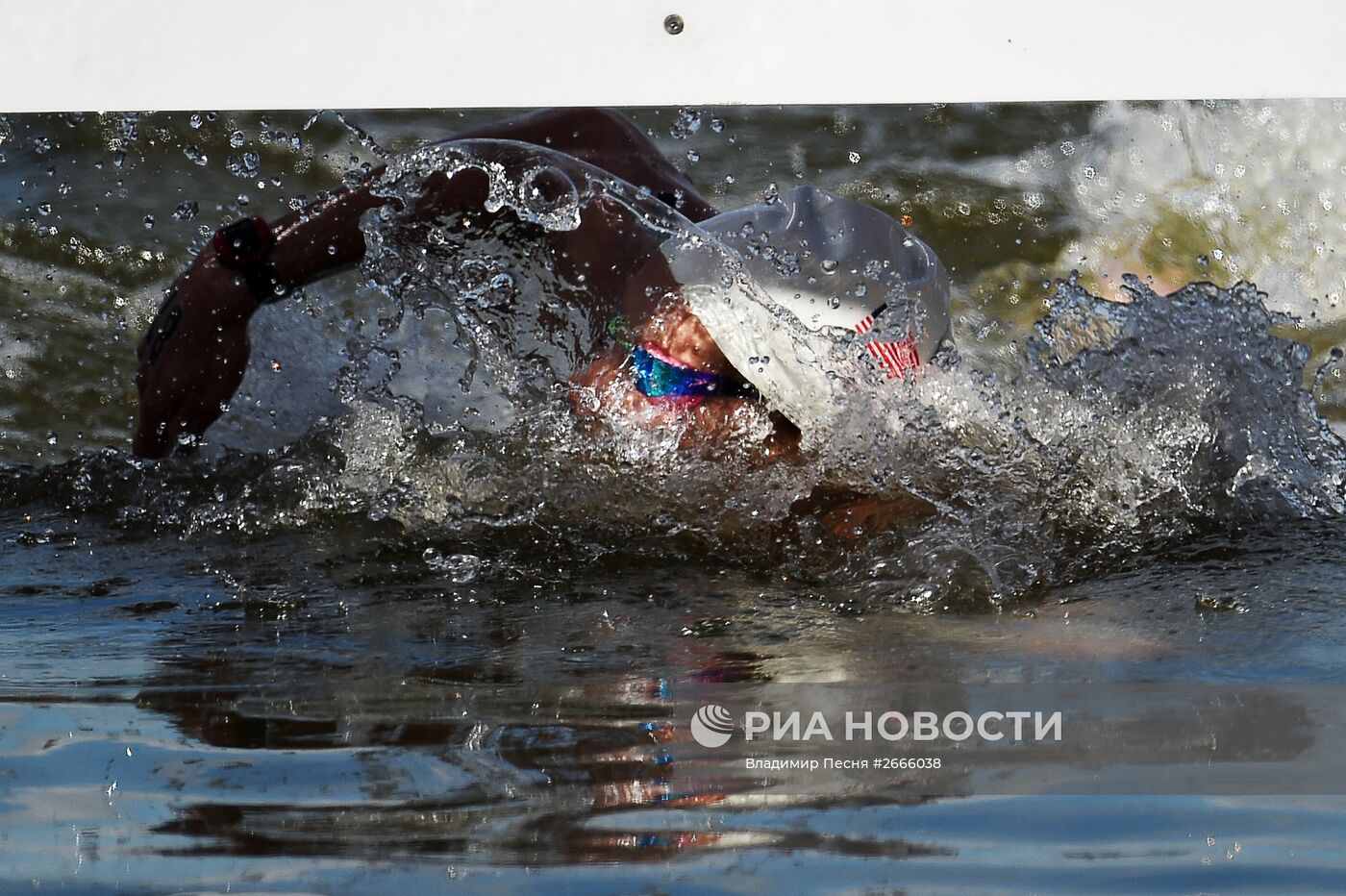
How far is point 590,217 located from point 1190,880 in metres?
1.39

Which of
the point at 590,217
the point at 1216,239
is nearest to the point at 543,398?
the point at 590,217

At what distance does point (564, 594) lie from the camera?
1.34 m

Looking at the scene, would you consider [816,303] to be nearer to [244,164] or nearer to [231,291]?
[231,291]

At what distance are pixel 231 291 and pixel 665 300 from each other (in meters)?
0.59

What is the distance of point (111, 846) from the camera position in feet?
2.38

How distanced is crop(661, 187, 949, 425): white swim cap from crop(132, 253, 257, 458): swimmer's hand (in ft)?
2.02

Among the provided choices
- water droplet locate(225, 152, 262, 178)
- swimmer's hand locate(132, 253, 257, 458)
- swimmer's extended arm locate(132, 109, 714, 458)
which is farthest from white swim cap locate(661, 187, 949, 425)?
water droplet locate(225, 152, 262, 178)

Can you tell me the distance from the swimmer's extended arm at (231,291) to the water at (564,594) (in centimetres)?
5

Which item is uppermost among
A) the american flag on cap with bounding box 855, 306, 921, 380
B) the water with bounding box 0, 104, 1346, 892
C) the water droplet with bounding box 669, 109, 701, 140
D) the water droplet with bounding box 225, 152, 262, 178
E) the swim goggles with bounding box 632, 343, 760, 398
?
the water droplet with bounding box 225, 152, 262, 178

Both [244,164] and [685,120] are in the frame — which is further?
[244,164]

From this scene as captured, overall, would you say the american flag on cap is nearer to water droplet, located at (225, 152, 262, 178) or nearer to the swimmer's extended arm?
the swimmer's extended arm

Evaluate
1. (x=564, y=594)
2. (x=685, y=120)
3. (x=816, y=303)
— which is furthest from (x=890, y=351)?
(x=685, y=120)

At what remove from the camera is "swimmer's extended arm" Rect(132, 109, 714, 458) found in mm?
1822

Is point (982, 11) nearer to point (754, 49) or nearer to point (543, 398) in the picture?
point (754, 49)
